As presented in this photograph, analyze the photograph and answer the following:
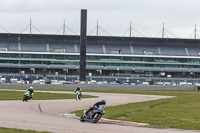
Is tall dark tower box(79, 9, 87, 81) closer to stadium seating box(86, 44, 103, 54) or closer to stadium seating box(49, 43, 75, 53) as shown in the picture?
stadium seating box(49, 43, 75, 53)

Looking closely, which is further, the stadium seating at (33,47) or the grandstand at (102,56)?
the stadium seating at (33,47)

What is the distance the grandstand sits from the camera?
420 feet

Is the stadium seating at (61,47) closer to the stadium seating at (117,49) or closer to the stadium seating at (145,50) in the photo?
the stadium seating at (117,49)

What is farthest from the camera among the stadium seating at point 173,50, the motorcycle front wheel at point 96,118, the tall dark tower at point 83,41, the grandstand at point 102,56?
the stadium seating at point 173,50

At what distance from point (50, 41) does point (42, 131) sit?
388ft

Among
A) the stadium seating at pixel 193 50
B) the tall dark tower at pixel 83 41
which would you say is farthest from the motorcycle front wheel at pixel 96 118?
the stadium seating at pixel 193 50

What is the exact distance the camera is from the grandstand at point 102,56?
12788 centimetres

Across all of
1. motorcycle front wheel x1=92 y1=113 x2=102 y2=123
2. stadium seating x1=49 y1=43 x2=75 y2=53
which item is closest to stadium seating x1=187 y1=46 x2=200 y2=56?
stadium seating x1=49 y1=43 x2=75 y2=53

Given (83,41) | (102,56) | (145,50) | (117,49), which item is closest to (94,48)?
(102,56)

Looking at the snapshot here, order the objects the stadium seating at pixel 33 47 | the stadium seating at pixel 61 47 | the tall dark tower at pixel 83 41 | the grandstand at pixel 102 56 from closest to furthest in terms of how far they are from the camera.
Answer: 1. the tall dark tower at pixel 83 41
2. the grandstand at pixel 102 56
3. the stadium seating at pixel 33 47
4. the stadium seating at pixel 61 47

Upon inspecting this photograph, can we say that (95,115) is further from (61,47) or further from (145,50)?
(145,50)

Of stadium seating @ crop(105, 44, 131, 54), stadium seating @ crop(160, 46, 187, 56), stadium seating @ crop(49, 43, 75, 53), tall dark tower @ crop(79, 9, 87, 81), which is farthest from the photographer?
stadium seating @ crop(160, 46, 187, 56)

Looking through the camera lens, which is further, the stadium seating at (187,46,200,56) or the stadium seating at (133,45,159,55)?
the stadium seating at (187,46,200,56)

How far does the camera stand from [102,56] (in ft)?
427
